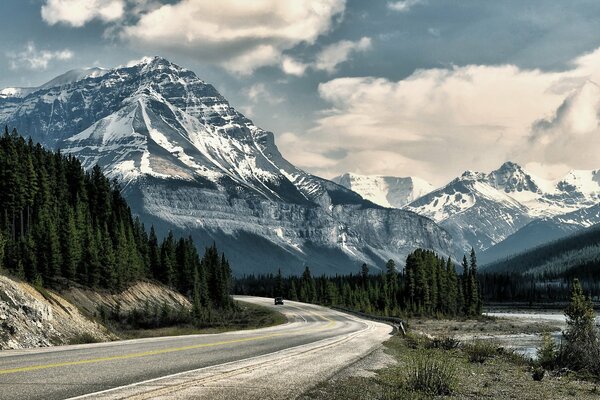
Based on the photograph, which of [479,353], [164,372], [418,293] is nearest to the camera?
[164,372]

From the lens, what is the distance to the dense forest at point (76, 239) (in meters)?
70.1

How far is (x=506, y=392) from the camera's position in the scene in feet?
61.2

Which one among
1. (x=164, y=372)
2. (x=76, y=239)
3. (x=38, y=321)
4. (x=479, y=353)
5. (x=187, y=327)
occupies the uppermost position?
(x=76, y=239)

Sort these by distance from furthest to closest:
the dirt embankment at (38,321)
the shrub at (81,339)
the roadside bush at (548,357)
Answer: the shrub at (81,339) < the roadside bush at (548,357) < the dirt embankment at (38,321)

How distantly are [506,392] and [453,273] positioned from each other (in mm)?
132682

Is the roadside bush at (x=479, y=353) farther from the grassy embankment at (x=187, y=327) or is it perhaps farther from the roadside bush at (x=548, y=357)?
the grassy embankment at (x=187, y=327)

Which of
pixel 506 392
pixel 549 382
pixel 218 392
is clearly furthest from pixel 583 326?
pixel 218 392

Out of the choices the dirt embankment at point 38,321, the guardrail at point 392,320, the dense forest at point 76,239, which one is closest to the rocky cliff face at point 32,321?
the dirt embankment at point 38,321

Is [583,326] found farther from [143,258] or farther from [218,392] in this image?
[143,258]

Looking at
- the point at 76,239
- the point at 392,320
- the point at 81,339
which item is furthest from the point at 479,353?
the point at 76,239

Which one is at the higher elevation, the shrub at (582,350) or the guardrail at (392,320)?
the shrub at (582,350)

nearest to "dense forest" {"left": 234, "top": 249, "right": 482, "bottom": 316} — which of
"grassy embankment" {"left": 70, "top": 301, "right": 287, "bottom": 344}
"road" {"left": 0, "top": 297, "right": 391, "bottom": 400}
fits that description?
"grassy embankment" {"left": 70, "top": 301, "right": 287, "bottom": 344}

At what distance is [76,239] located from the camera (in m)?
77.6

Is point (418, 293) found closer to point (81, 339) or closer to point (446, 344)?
point (446, 344)
